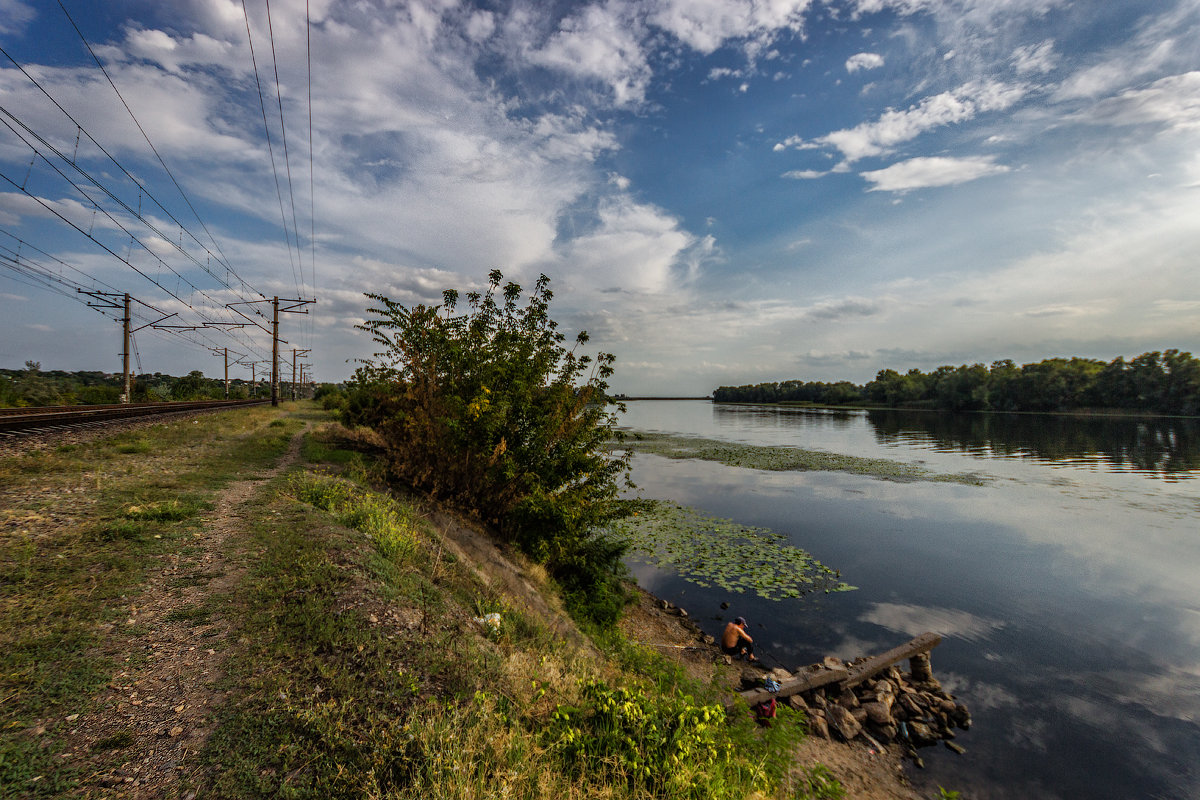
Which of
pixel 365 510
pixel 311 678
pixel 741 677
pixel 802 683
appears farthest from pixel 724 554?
pixel 311 678

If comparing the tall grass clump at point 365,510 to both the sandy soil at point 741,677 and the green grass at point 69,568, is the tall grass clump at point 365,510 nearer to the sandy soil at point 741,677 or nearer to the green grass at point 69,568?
the green grass at point 69,568

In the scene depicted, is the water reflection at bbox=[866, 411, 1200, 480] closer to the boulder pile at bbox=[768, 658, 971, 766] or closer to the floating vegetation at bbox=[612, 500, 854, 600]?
the floating vegetation at bbox=[612, 500, 854, 600]

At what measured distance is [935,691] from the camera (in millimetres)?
10992

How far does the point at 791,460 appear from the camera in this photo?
4078 centimetres

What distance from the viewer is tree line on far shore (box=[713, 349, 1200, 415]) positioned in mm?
87250

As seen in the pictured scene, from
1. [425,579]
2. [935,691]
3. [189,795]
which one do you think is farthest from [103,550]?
[935,691]

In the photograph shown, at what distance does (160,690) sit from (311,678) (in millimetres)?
→ 1048

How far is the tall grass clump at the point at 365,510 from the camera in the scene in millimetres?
8001

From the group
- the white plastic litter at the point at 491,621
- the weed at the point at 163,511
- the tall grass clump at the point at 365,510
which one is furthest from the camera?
the tall grass clump at the point at 365,510

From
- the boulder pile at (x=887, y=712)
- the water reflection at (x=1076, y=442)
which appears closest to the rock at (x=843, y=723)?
the boulder pile at (x=887, y=712)

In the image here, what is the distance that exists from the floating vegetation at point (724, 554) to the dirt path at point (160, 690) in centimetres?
1011

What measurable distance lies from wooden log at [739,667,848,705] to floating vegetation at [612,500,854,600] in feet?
14.9

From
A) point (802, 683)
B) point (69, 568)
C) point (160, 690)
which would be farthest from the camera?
point (802, 683)

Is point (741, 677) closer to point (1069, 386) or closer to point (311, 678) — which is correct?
point (311, 678)
